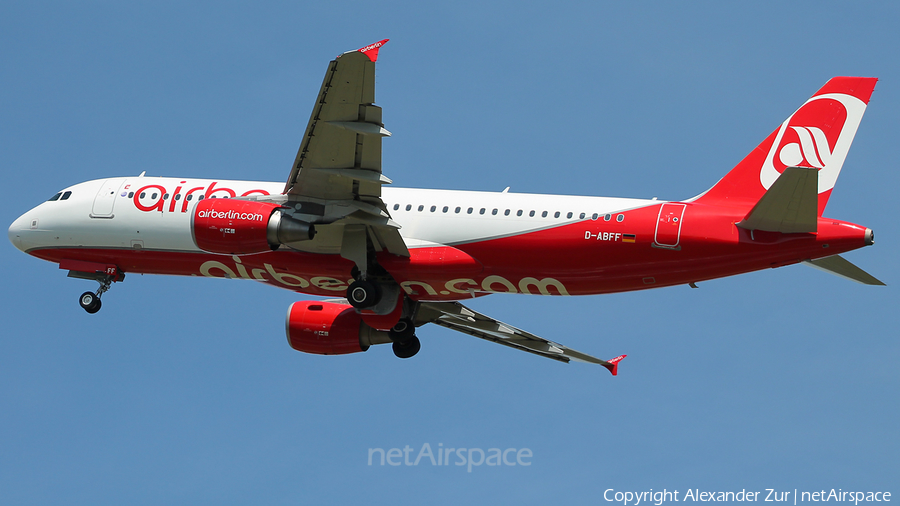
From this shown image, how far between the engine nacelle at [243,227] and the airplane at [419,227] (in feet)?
0.12

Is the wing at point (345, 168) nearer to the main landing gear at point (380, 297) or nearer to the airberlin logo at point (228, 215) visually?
the main landing gear at point (380, 297)

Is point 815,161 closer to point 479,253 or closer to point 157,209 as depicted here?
point 479,253

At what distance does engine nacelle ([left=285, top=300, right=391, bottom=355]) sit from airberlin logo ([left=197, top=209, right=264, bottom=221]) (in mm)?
6952

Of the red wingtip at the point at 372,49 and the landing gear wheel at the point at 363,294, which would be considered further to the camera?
the landing gear wheel at the point at 363,294

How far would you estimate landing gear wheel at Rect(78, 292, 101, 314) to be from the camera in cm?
3209

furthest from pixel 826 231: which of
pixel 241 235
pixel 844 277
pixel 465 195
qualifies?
pixel 241 235

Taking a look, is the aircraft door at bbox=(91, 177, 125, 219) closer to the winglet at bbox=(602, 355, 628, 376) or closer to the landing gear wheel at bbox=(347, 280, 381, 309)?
the landing gear wheel at bbox=(347, 280, 381, 309)

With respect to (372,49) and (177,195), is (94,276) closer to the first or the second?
(177,195)

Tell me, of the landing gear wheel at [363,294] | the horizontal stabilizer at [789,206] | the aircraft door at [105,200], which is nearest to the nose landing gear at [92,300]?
the aircraft door at [105,200]

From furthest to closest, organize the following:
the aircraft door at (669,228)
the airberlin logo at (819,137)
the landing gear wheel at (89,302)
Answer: the landing gear wheel at (89,302) → the airberlin logo at (819,137) → the aircraft door at (669,228)

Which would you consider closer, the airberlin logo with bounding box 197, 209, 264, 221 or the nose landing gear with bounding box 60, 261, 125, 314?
the airberlin logo with bounding box 197, 209, 264, 221

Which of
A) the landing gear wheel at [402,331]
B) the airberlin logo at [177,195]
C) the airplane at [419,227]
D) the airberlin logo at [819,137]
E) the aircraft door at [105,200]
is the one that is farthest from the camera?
the landing gear wheel at [402,331]

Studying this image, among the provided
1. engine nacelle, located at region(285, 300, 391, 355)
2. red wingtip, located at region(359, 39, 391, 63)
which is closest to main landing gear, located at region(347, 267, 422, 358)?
engine nacelle, located at region(285, 300, 391, 355)

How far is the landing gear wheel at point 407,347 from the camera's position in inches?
1307
